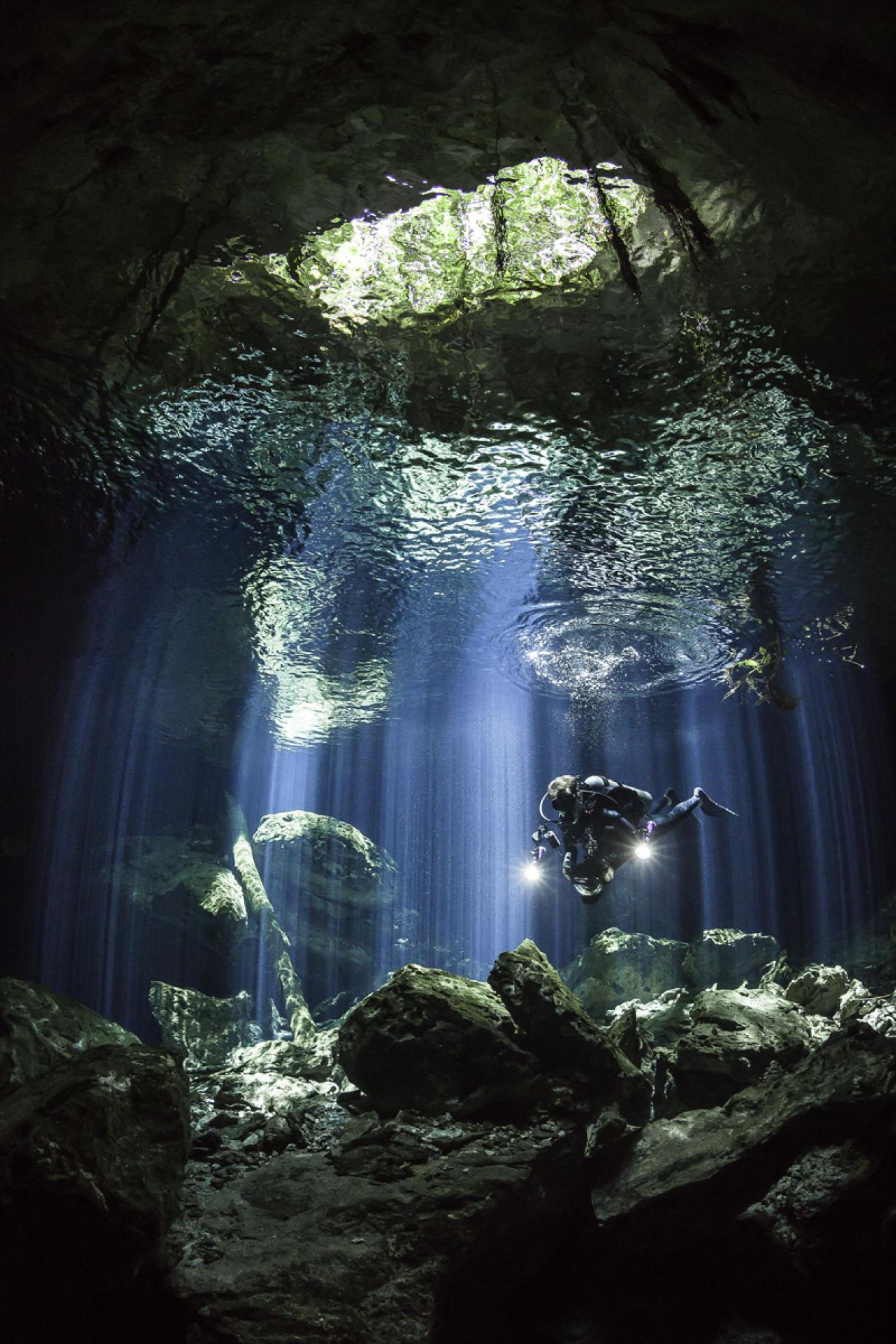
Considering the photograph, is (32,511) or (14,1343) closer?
(14,1343)

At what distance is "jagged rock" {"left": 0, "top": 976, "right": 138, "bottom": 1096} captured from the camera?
6426mm

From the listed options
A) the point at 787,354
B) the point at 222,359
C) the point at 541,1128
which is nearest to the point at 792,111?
the point at 787,354

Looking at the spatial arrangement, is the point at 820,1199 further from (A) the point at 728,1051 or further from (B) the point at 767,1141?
(A) the point at 728,1051

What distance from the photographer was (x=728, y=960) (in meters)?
12.3

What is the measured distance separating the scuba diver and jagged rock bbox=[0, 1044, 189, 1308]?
6.45 meters

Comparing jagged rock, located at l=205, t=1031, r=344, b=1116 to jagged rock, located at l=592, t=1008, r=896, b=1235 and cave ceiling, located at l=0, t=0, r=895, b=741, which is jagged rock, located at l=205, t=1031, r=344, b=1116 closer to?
jagged rock, located at l=592, t=1008, r=896, b=1235

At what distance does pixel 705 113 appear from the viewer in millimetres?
3832

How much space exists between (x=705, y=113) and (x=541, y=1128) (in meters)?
7.44

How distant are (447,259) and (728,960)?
12618 millimetres

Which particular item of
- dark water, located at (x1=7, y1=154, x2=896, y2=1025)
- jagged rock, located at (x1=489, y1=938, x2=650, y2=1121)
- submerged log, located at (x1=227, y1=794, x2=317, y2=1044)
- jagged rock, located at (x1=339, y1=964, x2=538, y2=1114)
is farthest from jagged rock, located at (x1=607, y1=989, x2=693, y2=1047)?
submerged log, located at (x1=227, y1=794, x2=317, y2=1044)

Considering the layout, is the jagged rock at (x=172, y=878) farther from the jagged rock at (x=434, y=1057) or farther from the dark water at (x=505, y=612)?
the jagged rock at (x=434, y=1057)

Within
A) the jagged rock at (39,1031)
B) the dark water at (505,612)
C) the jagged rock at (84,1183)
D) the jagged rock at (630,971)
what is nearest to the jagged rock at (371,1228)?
the jagged rock at (84,1183)

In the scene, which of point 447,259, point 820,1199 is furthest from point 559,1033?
A: point 447,259

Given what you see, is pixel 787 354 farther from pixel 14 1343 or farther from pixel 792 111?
pixel 14 1343
